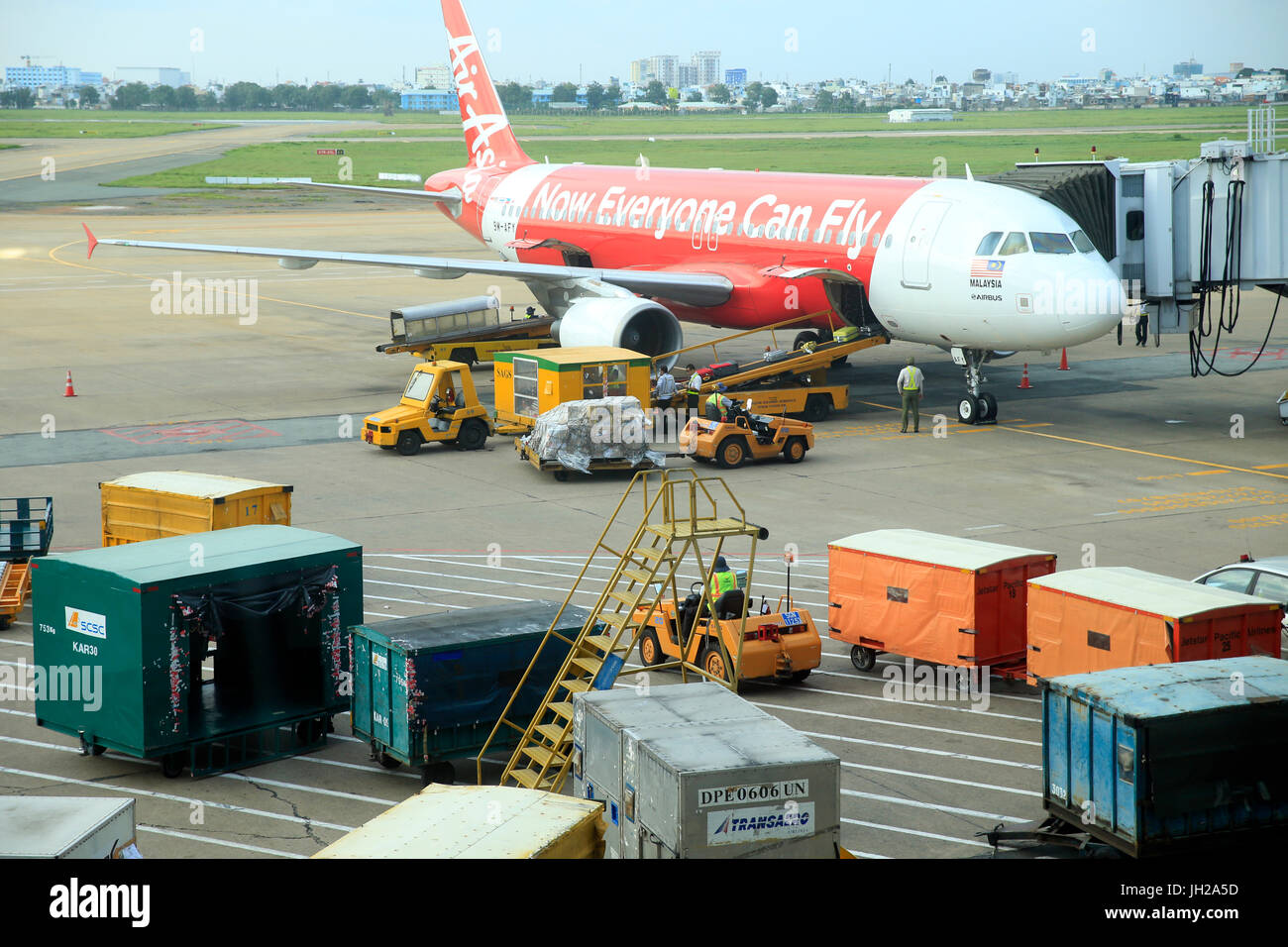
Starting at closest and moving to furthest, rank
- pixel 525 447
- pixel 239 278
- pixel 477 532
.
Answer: pixel 477 532
pixel 525 447
pixel 239 278

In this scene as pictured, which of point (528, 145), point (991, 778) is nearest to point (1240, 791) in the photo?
point (991, 778)

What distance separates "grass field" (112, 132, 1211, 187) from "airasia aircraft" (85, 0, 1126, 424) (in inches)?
3351

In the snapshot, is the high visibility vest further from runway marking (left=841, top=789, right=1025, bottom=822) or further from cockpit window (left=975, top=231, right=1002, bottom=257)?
cockpit window (left=975, top=231, right=1002, bottom=257)

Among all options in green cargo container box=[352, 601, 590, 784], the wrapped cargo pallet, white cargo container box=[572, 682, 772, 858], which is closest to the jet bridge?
the wrapped cargo pallet

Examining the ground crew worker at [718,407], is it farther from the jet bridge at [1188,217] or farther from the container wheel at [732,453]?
the jet bridge at [1188,217]

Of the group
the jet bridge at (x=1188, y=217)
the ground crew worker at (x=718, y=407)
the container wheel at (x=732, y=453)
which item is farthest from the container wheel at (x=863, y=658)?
the jet bridge at (x=1188, y=217)

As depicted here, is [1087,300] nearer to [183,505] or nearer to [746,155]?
[183,505]

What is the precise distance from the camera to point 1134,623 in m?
17.1

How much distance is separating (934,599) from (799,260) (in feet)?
63.6

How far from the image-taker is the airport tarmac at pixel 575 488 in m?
16.1

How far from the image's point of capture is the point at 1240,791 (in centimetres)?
1365

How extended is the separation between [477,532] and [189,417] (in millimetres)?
13785

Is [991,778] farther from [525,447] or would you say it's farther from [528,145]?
[528,145]
